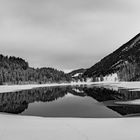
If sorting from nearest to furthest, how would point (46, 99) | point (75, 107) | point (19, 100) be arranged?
1. point (75, 107)
2. point (19, 100)
3. point (46, 99)

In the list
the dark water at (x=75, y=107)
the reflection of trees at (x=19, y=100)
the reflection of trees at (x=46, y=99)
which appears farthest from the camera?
the reflection of trees at (x=19, y=100)

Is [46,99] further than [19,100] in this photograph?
Yes

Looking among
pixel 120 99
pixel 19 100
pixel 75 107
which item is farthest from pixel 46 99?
pixel 75 107

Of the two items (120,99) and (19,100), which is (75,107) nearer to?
(120,99)

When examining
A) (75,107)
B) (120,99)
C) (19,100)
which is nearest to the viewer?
(75,107)

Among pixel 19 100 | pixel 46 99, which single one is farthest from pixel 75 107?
pixel 46 99

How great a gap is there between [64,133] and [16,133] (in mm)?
3404

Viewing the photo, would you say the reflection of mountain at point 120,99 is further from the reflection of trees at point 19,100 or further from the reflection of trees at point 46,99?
the reflection of trees at point 19,100

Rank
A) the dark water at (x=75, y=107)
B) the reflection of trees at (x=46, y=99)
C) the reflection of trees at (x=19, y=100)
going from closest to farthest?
the dark water at (x=75, y=107) < the reflection of trees at (x=46, y=99) < the reflection of trees at (x=19, y=100)

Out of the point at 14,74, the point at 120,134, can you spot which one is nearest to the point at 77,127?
the point at 120,134

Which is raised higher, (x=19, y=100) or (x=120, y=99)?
(x=120, y=99)

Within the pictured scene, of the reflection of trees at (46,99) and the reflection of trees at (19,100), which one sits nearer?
the reflection of trees at (46,99)

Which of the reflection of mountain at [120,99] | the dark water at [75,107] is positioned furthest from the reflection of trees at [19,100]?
the reflection of mountain at [120,99]

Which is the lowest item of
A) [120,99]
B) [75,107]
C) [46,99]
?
[75,107]
